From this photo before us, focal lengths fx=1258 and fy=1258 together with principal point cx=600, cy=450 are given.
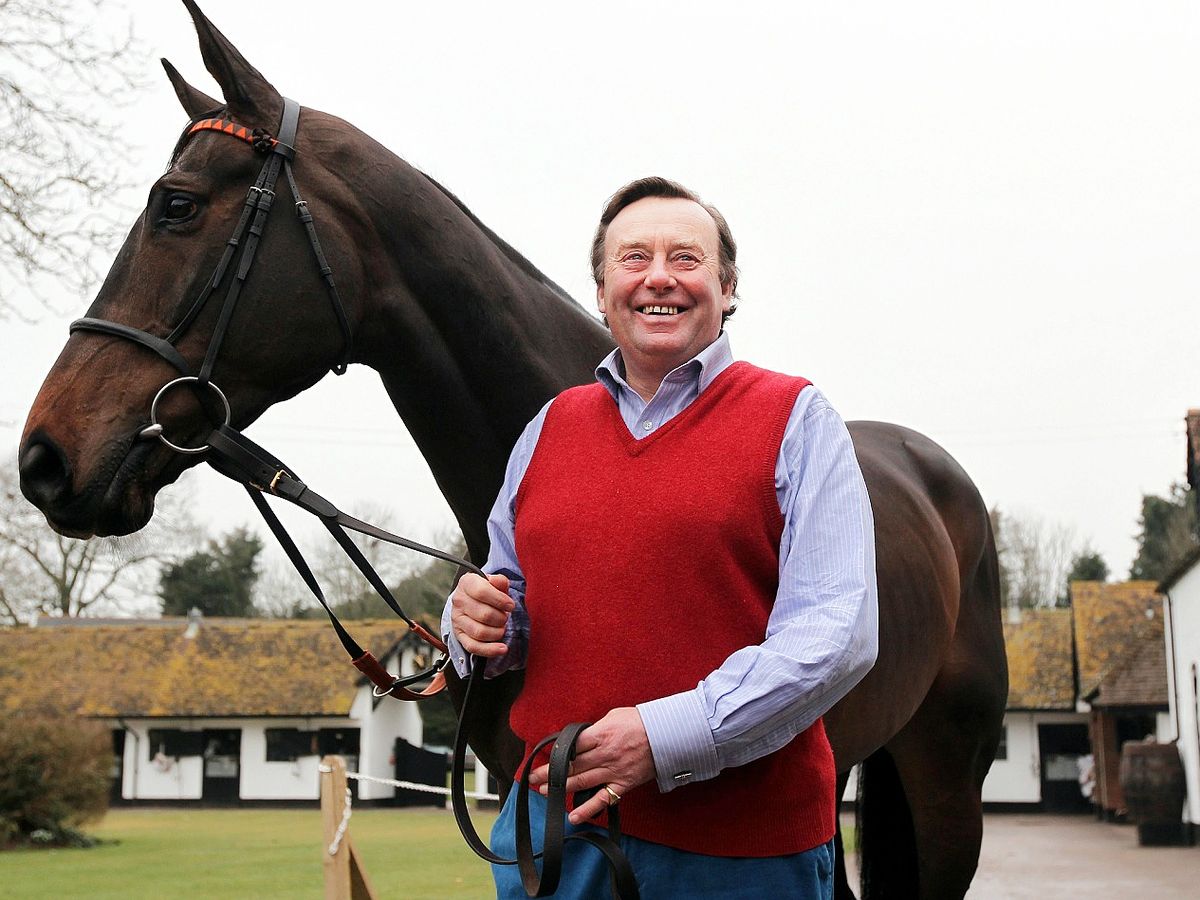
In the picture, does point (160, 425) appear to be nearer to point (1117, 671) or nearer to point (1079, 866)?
point (1079, 866)

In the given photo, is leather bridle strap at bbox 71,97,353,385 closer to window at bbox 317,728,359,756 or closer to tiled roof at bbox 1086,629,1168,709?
tiled roof at bbox 1086,629,1168,709

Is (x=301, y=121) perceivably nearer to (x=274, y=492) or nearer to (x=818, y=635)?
(x=274, y=492)

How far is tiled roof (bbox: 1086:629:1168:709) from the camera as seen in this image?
29.6 meters

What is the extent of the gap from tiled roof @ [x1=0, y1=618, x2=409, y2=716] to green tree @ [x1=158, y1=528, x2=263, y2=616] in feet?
35.1

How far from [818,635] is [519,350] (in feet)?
4.18

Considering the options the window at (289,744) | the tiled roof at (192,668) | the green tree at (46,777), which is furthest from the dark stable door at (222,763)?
the green tree at (46,777)

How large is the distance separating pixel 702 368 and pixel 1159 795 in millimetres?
23878

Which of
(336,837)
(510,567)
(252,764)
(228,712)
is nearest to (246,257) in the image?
(510,567)

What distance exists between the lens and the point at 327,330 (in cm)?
260

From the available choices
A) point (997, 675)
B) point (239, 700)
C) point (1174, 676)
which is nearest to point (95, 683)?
point (239, 700)

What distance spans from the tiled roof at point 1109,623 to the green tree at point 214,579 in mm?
35203

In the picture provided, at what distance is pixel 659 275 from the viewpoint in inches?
83.3

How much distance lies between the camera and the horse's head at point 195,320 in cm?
233

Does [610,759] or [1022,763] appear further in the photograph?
[1022,763]
